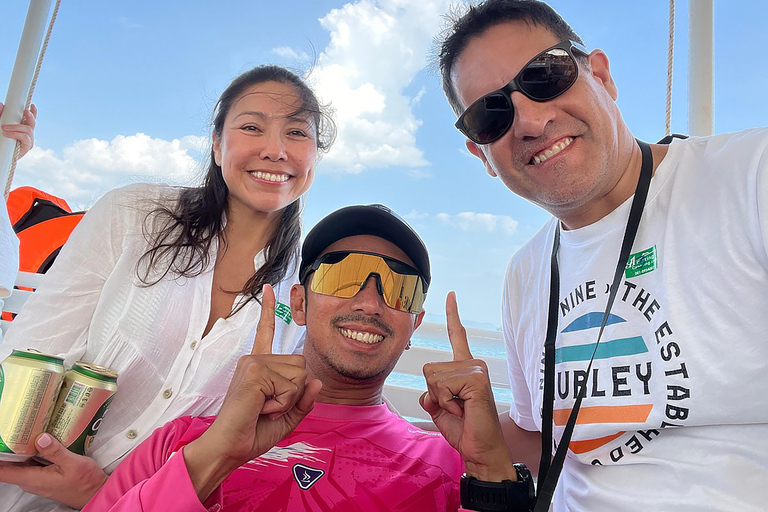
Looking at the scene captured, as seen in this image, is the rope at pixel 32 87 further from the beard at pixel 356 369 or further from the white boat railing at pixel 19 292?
the beard at pixel 356 369

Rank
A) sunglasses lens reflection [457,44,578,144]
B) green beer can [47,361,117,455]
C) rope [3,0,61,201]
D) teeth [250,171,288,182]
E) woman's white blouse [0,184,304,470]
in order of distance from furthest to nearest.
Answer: rope [3,0,61,201] < teeth [250,171,288,182] < woman's white blouse [0,184,304,470] < sunglasses lens reflection [457,44,578,144] < green beer can [47,361,117,455]

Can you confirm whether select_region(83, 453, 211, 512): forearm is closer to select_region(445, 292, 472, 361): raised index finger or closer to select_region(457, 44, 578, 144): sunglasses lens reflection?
select_region(445, 292, 472, 361): raised index finger

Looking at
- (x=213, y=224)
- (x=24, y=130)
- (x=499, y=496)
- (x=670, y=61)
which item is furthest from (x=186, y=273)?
(x=670, y=61)

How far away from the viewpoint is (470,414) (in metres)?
1.26

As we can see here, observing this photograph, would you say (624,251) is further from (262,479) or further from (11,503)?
(11,503)

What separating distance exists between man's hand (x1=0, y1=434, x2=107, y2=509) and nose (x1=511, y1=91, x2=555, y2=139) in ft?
4.84

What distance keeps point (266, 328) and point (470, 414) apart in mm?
620

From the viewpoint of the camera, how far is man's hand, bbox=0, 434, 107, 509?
125 centimetres

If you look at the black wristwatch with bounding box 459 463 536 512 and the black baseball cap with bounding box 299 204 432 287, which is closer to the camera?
the black wristwatch with bounding box 459 463 536 512

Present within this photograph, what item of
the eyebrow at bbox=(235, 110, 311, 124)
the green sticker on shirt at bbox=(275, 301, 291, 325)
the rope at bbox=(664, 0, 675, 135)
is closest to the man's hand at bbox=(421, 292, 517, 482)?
the green sticker on shirt at bbox=(275, 301, 291, 325)

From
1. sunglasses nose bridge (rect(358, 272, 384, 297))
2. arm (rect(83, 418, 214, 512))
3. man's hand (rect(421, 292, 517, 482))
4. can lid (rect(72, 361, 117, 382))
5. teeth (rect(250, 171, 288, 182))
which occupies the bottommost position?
arm (rect(83, 418, 214, 512))

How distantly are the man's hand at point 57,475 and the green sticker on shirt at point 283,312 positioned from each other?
754mm

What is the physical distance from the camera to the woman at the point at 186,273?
1635 millimetres

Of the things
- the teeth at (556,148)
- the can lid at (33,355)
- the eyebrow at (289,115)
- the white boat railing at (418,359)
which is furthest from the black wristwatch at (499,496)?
the eyebrow at (289,115)
